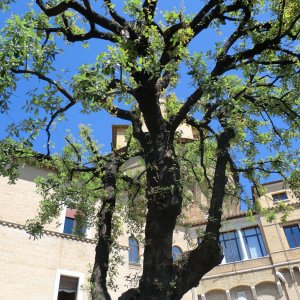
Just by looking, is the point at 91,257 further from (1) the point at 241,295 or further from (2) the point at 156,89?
(2) the point at 156,89

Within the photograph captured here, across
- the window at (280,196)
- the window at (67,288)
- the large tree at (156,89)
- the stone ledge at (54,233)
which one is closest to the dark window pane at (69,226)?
the stone ledge at (54,233)

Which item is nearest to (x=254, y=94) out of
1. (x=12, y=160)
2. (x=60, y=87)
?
(x=60, y=87)

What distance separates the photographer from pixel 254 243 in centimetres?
2667

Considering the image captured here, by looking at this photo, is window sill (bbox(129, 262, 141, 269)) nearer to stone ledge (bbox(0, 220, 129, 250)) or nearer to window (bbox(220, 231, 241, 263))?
stone ledge (bbox(0, 220, 129, 250))

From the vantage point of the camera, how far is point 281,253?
83.1 ft

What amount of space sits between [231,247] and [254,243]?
1.60m

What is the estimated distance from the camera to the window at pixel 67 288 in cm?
1958

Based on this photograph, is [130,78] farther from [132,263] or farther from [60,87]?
[132,263]

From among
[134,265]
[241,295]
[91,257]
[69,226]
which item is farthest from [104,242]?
[241,295]

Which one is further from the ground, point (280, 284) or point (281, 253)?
point (281, 253)

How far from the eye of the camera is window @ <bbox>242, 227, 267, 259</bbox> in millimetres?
26203

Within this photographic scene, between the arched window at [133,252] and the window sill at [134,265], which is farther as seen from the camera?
the arched window at [133,252]

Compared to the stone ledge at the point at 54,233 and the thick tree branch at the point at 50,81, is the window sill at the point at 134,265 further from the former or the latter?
the thick tree branch at the point at 50,81

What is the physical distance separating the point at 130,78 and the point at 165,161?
1.89m
